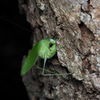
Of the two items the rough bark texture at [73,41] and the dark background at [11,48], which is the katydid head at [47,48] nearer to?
the rough bark texture at [73,41]

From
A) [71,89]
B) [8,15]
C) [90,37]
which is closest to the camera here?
[90,37]

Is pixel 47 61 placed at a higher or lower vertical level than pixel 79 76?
higher

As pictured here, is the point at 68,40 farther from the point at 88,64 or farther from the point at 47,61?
the point at 47,61

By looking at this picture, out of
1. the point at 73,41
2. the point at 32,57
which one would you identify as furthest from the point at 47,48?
the point at 73,41

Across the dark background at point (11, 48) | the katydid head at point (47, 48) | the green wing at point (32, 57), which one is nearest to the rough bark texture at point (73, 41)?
the katydid head at point (47, 48)

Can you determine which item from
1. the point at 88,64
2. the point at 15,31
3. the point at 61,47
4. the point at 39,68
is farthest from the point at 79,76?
the point at 15,31
